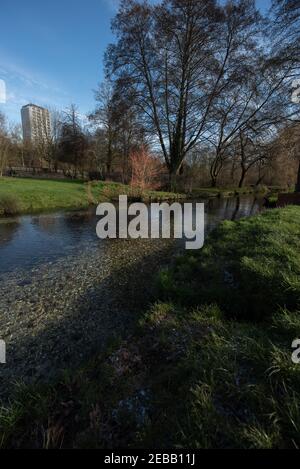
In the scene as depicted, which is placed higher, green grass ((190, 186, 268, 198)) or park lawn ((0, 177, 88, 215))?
green grass ((190, 186, 268, 198))

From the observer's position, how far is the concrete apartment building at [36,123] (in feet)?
151

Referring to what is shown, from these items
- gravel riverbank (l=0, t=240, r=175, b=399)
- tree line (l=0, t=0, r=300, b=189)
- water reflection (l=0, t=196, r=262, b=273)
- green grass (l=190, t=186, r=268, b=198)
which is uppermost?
tree line (l=0, t=0, r=300, b=189)

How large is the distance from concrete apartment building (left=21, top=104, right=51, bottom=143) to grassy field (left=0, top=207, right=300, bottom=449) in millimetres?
52456

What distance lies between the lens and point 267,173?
4241 cm

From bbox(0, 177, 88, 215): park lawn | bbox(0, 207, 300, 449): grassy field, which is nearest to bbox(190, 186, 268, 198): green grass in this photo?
bbox(0, 177, 88, 215): park lawn

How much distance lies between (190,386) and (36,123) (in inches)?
2184

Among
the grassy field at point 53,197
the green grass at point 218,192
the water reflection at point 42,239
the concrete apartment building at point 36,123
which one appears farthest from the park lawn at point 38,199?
the concrete apartment building at point 36,123

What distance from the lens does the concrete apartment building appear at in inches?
1817

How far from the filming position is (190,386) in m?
2.11

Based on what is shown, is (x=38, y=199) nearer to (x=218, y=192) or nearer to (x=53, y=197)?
(x=53, y=197)

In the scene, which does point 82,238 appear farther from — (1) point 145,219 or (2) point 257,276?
(2) point 257,276

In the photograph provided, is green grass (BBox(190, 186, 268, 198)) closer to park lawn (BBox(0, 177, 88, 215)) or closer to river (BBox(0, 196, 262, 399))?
park lawn (BBox(0, 177, 88, 215))
